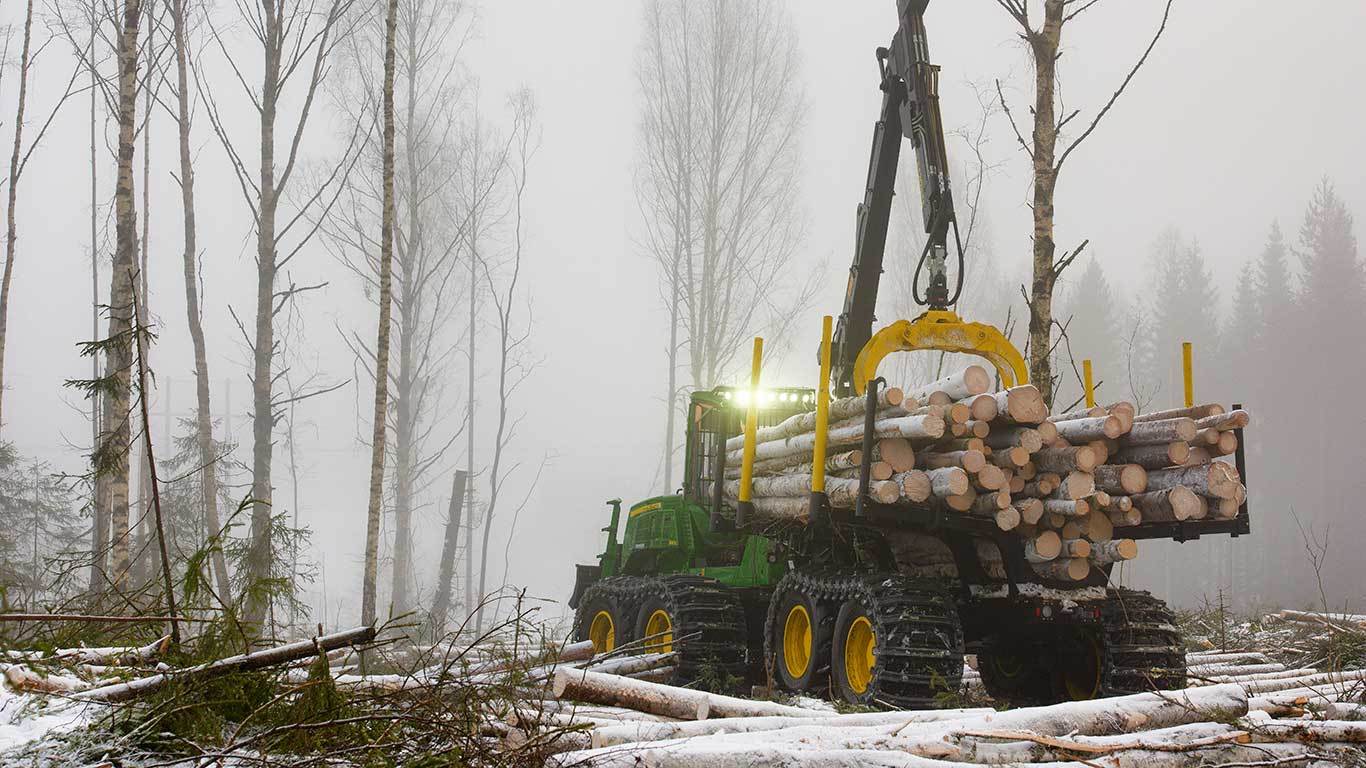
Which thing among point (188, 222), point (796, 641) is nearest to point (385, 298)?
point (188, 222)

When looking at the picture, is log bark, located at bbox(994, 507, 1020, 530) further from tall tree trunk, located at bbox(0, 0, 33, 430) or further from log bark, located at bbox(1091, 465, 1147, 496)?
tall tree trunk, located at bbox(0, 0, 33, 430)

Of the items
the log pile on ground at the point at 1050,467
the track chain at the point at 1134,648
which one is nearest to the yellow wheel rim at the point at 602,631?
the log pile on ground at the point at 1050,467

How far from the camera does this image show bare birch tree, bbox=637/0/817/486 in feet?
91.4

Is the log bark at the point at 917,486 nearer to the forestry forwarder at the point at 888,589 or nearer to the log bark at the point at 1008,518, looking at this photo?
the forestry forwarder at the point at 888,589

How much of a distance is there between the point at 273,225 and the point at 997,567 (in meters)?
12.5

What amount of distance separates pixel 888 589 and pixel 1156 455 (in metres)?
1.93

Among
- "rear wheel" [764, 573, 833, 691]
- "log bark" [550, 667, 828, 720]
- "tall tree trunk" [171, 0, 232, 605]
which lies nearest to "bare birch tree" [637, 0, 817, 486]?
A: "tall tree trunk" [171, 0, 232, 605]

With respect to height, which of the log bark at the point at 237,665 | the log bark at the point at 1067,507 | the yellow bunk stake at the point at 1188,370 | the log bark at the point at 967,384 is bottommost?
the log bark at the point at 237,665

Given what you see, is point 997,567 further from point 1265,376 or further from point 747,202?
point 1265,376

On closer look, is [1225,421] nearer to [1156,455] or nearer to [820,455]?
[1156,455]

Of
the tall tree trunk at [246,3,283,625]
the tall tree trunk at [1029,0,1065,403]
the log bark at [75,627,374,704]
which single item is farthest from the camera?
the tall tree trunk at [246,3,283,625]

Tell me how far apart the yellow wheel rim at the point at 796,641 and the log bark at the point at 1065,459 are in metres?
2.51

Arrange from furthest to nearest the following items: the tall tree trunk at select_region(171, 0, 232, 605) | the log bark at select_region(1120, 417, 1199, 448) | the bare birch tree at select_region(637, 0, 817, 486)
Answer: the bare birch tree at select_region(637, 0, 817, 486)
the tall tree trunk at select_region(171, 0, 232, 605)
the log bark at select_region(1120, 417, 1199, 448)

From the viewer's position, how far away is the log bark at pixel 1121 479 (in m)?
6.51
